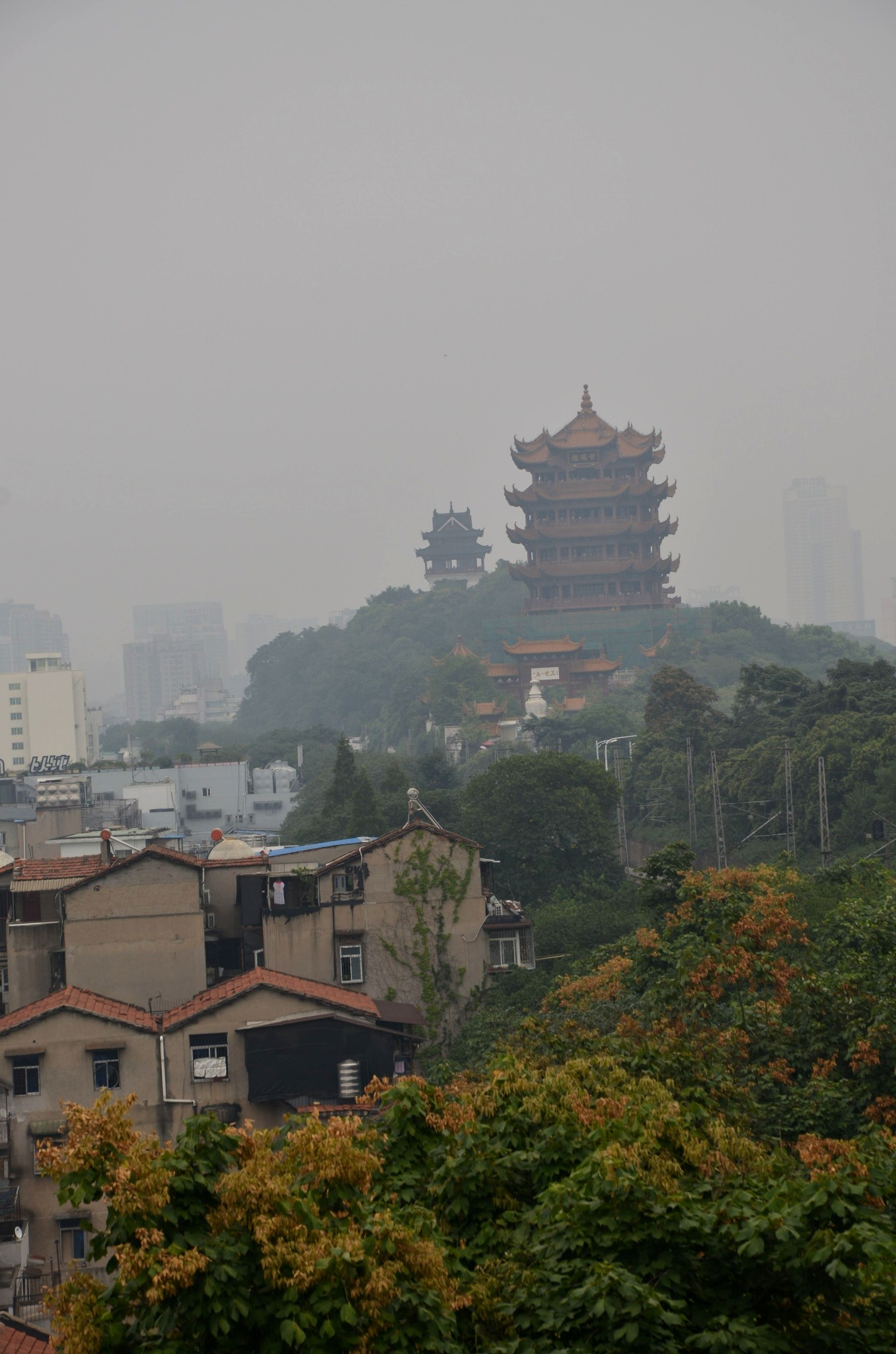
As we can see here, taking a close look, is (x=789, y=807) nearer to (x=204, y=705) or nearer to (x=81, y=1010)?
(x=81, y=1010)

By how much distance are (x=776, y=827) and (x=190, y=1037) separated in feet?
75.6

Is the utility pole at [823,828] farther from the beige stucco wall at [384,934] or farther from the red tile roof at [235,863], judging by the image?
the red tile roof at [235,863]

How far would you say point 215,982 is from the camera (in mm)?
24766

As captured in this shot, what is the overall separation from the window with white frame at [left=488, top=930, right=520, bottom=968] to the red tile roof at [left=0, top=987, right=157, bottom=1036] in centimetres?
690

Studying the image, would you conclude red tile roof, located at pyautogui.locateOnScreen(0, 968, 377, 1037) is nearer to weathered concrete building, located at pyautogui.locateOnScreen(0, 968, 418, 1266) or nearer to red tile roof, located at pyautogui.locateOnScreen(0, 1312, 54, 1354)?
weathered concrete building, located at pyautogui.locateOnScreen(0, 968, 418, 1266)

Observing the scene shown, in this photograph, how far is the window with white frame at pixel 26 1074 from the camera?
20.0m

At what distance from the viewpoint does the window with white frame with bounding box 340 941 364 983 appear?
80.7 ft

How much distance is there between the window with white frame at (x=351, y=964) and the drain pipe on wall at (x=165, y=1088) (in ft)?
15.4

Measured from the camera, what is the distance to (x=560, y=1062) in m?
14.3

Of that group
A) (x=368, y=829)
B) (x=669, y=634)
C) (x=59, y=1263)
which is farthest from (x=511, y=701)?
(x=59, y=1263)

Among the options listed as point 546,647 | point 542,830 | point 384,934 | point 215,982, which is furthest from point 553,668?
point 215,982

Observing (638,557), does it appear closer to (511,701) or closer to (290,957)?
(511,701)

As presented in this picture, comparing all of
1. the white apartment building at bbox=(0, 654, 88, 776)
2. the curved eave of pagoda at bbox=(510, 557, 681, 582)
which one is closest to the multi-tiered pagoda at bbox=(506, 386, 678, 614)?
the curved eave of pagoda at bbox=(510, 557, 681, 582)

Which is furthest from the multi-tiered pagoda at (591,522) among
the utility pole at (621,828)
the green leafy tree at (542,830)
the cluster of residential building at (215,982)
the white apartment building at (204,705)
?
the white apartment building at (204,705)
